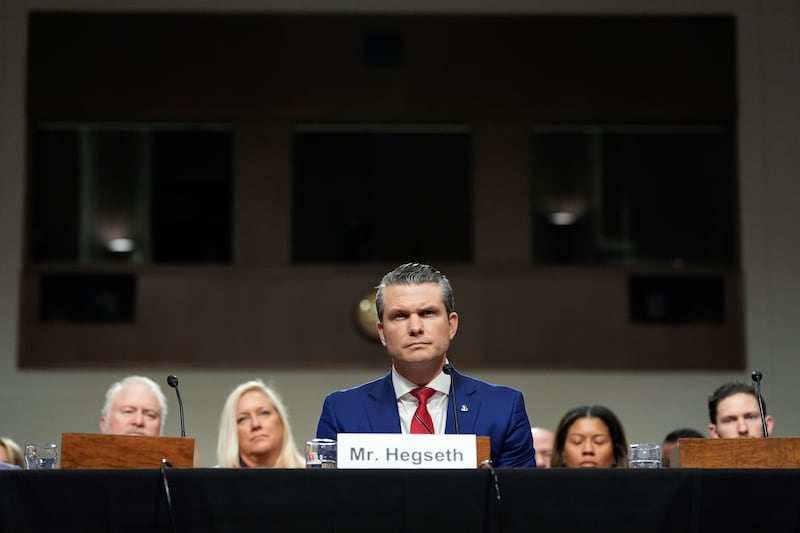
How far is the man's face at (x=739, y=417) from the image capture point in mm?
4785

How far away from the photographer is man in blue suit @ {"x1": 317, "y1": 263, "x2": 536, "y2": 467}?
365cm

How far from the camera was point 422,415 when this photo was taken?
3721 mm

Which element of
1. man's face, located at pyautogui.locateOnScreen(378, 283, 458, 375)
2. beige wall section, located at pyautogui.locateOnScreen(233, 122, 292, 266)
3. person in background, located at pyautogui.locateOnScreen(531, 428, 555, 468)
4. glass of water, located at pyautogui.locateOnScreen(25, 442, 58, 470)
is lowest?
person in background, located at pyautogui.locateOnScreen(531, 428, 555, 468)

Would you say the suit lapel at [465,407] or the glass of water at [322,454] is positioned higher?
the suit lapel at [465,407]

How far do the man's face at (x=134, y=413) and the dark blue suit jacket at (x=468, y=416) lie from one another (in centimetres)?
160

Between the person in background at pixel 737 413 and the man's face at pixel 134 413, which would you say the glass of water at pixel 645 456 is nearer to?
the person in background at pixel 737 413

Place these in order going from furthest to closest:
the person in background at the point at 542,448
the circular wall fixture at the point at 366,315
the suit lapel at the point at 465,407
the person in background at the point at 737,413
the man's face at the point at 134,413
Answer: the circular wall fixture at the point at 366,315, the person in background at the point at 542,448, the man's face at the point at 134,413, the person in background at the point at 737,413, the suit lapel at the point at 465,407

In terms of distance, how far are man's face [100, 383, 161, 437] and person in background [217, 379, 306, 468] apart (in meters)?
0.29

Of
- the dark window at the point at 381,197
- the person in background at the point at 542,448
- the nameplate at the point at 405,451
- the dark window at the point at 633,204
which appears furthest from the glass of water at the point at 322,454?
the dark window at the point at 633,204

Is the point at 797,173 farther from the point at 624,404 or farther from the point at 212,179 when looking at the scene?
the point at 212,179

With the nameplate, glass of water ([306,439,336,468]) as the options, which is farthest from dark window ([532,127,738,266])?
A: the nameplate

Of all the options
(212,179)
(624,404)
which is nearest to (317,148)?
(212,179)

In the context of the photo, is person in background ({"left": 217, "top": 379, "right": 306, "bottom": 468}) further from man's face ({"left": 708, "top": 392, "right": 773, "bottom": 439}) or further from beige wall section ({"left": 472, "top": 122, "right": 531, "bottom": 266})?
beige wall section ({"left": 472, "top": 122, "right": 531, "bottom": 266})

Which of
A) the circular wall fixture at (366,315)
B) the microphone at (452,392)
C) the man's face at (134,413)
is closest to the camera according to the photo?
the microphone at (452,392)
